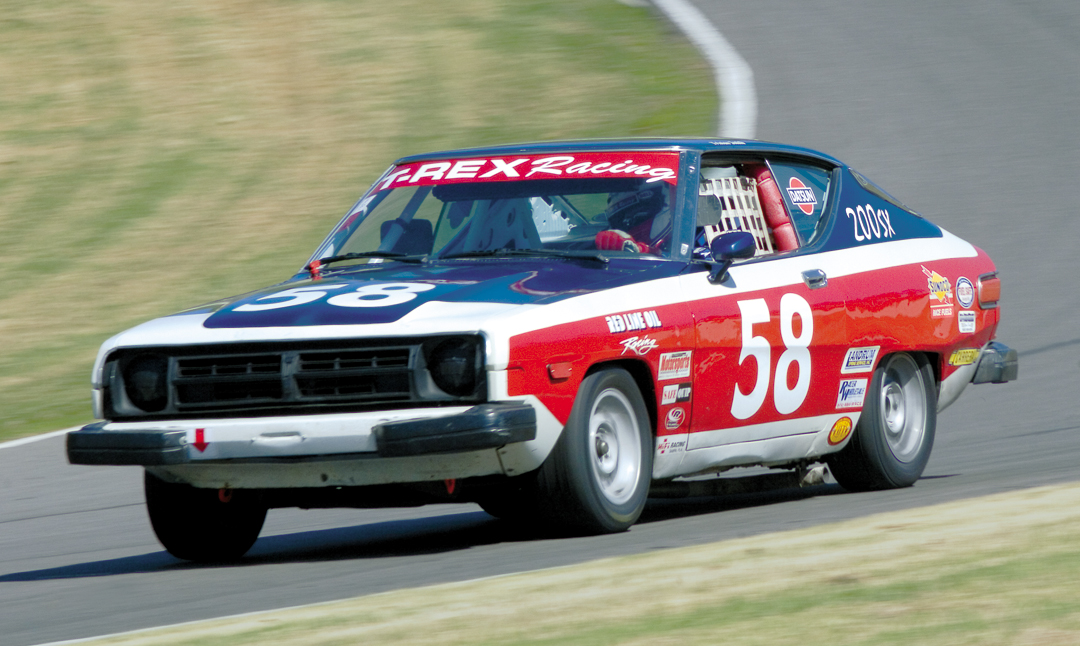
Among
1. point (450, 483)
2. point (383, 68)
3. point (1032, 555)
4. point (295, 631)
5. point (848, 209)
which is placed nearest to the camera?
point (295, 631)

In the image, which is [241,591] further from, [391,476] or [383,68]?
[383,68]

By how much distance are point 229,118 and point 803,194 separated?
1184 centimetres

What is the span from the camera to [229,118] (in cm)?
1855

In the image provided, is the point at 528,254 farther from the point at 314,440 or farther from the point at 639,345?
the point at 314,440

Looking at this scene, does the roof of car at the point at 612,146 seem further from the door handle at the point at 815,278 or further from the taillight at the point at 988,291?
the taillight at the point at 988,291

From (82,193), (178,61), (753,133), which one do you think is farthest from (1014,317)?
(178,61)

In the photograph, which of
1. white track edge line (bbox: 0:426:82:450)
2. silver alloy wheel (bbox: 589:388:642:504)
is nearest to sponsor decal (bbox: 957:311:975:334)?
silver alloy wheel (bbox: 589:388:642:504)

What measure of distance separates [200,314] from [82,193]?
1089 cm

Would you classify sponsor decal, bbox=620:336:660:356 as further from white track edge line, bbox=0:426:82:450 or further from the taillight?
white track edge line, bbox=0:426:82:450

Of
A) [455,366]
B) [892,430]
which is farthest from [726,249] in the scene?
[892,430]

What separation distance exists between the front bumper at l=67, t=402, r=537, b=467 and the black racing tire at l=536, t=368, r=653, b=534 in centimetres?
27

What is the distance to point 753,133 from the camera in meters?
17.1

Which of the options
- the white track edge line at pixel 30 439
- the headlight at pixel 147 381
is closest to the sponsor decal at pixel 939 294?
the headlight at pixel 147 381

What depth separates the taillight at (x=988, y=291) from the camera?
28.1 feet
